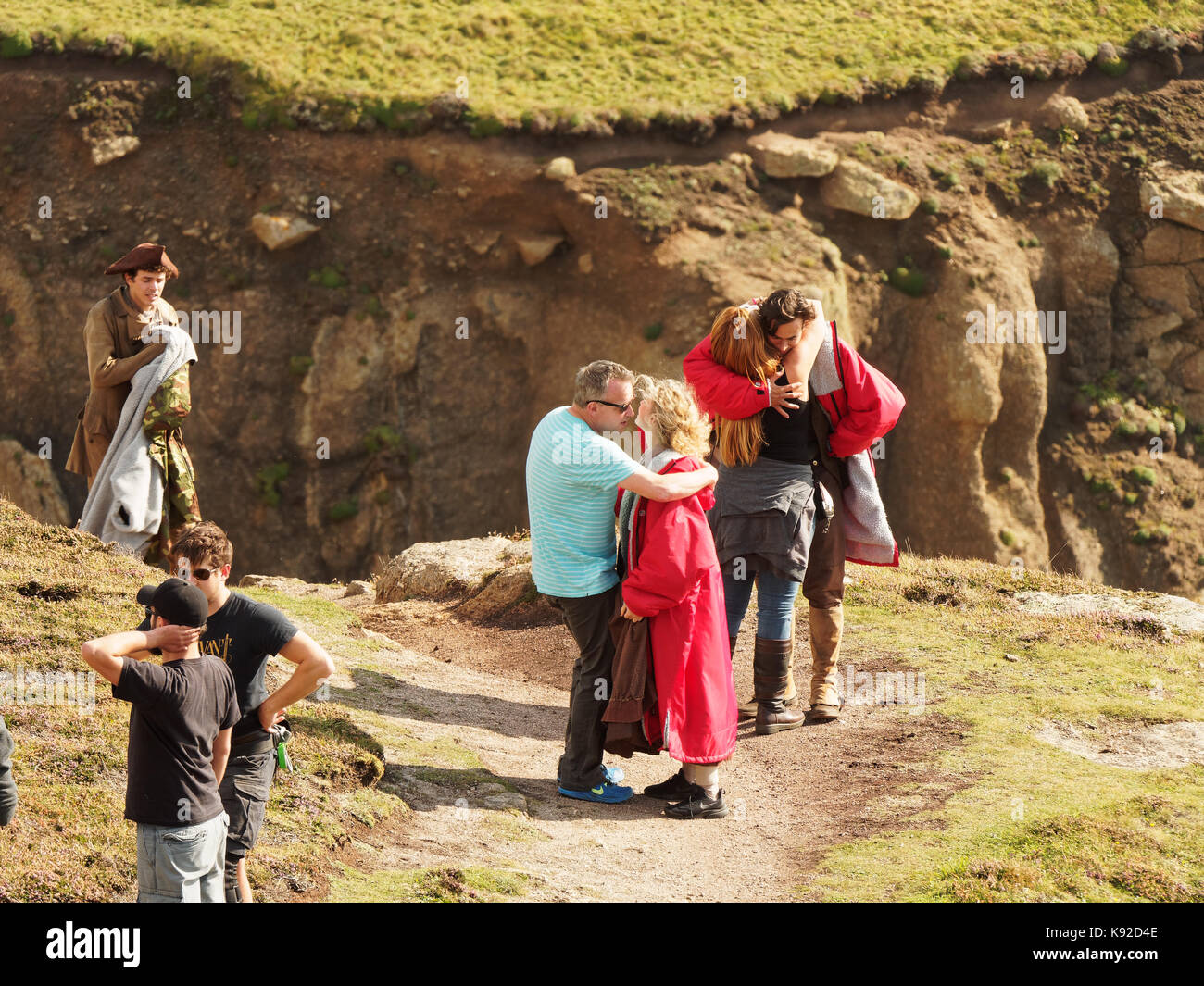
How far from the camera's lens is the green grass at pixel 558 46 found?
22.3 m

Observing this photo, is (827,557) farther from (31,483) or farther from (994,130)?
(994,130)

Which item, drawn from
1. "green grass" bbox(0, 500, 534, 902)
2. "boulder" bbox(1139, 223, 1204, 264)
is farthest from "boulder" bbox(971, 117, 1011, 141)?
"green grass" bbox(0, 500, 534, 902)

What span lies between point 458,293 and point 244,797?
60.7 feet

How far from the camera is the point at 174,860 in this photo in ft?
13.4

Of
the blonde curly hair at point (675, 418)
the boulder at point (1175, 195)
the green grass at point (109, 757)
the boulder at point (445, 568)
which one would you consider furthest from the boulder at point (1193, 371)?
the blonde curly hair at point (675, 418)

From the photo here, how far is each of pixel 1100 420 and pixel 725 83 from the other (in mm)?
9468

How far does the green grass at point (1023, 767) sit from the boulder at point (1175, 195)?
1593 centimetres

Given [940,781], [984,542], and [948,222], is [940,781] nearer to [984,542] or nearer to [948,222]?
[984,542]

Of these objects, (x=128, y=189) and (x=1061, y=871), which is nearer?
(x=1061, y=871)

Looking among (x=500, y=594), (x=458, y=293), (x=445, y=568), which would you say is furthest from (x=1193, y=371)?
(x=500, y=594)

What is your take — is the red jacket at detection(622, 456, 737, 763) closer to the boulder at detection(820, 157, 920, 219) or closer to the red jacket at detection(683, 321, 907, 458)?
the red jacket at detection(683, 321, 907, 458)

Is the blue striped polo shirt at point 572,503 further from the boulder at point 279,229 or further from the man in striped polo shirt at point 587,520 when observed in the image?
the boulder at point 279,229

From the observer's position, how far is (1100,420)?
79.5 ft

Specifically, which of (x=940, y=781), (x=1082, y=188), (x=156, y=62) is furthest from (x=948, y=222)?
(x=940, y=781)
